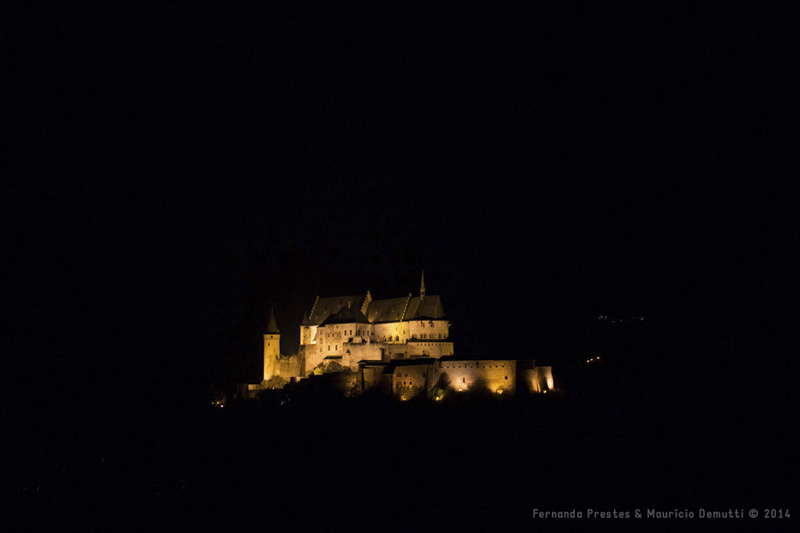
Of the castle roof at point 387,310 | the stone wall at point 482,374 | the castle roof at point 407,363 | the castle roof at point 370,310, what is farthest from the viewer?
the castle roof at point 387,310

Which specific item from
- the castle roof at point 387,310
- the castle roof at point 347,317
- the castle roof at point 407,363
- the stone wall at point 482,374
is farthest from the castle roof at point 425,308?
the stone wall at point 482,374

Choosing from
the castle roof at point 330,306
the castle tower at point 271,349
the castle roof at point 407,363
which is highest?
the castle roof at point 330,306

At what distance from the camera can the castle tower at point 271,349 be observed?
57375 millimetres

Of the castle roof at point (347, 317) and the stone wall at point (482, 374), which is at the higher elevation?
the castle roof at point (347, 317)

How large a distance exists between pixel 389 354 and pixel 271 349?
1169 cm

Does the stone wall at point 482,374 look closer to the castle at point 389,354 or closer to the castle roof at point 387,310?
the castle at point 389,354

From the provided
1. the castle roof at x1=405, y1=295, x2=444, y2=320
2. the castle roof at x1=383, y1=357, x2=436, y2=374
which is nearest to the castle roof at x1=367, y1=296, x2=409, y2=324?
the castle roof at x1=405, y1=295, x2=444, y2=320

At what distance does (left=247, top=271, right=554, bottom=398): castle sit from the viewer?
45219 millimetres

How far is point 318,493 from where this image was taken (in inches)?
1318

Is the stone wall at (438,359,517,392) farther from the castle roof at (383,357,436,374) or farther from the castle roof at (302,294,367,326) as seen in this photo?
the castle roof at (302,294,367,326)

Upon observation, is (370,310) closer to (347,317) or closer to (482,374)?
(347,317)

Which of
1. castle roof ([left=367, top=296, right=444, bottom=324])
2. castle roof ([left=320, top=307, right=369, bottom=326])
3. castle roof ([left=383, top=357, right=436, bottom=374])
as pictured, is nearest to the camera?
castle roof ([left=383, top=357, right=436, bottom=374])

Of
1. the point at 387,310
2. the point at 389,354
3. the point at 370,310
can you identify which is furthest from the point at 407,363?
the point at 370,310

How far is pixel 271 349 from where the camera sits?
58312 mm
